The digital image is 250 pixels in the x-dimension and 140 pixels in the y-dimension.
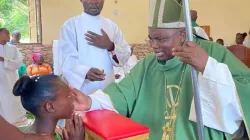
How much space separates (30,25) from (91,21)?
5750 millimetres

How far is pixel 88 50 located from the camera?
2.37 meters

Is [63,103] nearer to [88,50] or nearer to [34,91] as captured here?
[34,91]

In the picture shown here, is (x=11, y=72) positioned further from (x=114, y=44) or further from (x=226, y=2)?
(x=226, y=2)

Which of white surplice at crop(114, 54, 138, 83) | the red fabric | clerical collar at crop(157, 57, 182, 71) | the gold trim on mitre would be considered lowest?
white surplice at crop(114, 54, 138, 83)

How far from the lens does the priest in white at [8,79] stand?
15.3ft

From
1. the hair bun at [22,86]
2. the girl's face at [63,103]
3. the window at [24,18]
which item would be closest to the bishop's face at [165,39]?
the girl's face at [63,103]

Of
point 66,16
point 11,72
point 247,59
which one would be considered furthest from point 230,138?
point 66,16

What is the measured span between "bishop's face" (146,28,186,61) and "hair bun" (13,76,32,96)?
0.64 meters

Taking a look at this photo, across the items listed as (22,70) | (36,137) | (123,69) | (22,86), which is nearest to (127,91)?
(22,86)

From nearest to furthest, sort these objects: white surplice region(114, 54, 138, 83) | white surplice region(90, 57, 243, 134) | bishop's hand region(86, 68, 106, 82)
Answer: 1. white surplice region(90, 57, 243, 134)
2. bishop's hand region(86, 68, 106, 82)
3. white surplice region(114, 54, 138, 83)

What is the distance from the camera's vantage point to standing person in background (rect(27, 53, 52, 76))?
703cm

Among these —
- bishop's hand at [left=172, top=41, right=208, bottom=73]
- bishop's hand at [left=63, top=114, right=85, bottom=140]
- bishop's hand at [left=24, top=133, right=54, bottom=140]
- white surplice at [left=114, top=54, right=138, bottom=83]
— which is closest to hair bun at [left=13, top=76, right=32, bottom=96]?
bishop's hand at [left=63, top=114, right=85, bottom=140]

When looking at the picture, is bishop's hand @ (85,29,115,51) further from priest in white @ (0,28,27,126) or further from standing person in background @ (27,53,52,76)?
standing person in background @ (27,53,52,76)

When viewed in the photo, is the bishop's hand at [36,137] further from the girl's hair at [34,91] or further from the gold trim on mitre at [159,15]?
the gold trim on mitre at [159,15]
